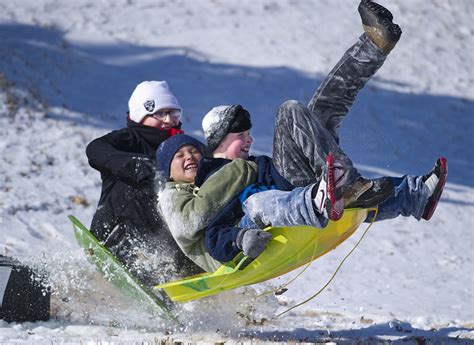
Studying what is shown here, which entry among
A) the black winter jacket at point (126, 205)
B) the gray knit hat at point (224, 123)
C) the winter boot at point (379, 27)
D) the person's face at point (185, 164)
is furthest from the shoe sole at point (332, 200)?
the black winter jacket at point (126, 205)

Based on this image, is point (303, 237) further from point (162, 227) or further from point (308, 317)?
point (308, 317)

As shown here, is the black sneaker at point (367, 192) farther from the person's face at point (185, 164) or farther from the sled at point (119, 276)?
the sled at point (119, 276)

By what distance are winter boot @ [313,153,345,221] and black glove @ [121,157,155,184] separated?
1.41m

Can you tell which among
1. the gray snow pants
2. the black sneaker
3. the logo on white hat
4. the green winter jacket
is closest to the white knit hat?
the logo on white hat

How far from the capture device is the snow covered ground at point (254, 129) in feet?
18.1

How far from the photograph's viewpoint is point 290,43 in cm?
1344

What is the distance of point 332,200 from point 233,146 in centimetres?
113

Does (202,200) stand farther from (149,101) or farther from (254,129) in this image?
(254,129)

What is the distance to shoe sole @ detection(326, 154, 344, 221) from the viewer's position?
152 inches

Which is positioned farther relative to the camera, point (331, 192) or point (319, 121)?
point (319, 121)

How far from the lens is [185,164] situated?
4895mm

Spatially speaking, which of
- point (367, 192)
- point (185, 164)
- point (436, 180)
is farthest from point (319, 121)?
point (185, 164)

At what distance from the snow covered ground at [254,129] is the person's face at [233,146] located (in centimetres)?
62

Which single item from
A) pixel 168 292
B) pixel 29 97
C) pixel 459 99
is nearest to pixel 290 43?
pixel 459 99
